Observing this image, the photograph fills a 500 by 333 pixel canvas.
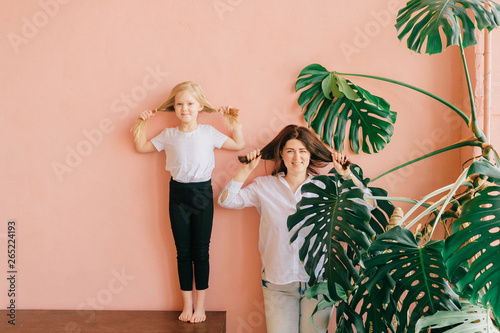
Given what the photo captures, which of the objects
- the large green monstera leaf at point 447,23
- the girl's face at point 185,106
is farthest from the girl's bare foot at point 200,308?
the large green monstera leaf at point 447,23

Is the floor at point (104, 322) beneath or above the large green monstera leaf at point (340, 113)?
beneath

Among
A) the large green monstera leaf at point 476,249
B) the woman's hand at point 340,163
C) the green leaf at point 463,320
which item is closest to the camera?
the large green monstera leaf at point 476,249

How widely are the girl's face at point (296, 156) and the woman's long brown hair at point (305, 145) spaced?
0.08 feet

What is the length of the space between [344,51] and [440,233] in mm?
1102

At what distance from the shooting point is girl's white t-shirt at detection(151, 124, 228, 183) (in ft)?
6.89

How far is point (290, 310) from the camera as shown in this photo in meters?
2.03

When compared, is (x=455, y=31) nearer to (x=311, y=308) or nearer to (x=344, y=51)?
(x=344, y=51)

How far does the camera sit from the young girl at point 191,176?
210 cm

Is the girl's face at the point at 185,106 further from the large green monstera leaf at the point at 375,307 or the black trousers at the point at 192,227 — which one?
the large green monstera leaf at the point at 375,307

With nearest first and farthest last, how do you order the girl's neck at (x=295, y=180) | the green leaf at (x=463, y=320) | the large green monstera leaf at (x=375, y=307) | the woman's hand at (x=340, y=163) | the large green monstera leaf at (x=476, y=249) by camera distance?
the large green monstera leaf at (x=476, y=249), the green leaf at (x=463, y=320), the large green monstera leaf at (x=375, y=307), the woman's hand at (x=340, y=163), the girl's neck at (x=295, y=180)

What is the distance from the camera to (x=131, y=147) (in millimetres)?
2256

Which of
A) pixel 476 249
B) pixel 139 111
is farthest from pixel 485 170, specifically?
pixel 139 111

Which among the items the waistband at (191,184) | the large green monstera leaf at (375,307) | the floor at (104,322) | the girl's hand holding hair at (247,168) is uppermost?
the girl's hand holding hair at (247,168)

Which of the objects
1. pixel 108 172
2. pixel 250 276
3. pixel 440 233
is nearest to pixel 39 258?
pixel 108 172
